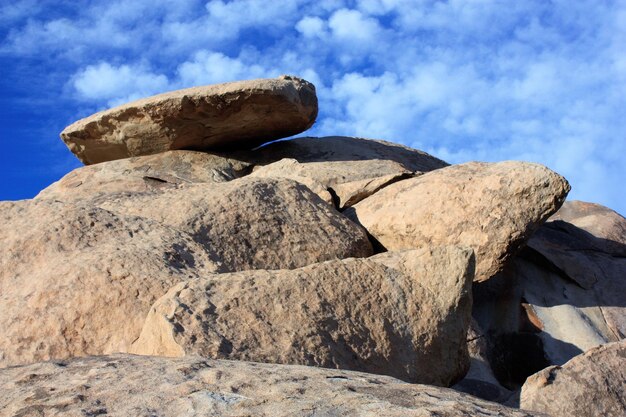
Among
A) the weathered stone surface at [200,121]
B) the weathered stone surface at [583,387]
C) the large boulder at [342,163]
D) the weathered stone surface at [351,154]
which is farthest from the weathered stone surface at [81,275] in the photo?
the weathered stone surface at [351,154]

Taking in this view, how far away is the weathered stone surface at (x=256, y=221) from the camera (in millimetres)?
5020

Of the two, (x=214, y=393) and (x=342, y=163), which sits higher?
(x=342, y=163)

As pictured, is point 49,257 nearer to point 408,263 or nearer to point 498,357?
point 408,263

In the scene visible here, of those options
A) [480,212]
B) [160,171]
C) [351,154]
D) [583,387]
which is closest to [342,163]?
[351,154]

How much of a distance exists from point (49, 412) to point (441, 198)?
144 inches

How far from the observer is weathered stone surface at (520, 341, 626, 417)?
367 cm

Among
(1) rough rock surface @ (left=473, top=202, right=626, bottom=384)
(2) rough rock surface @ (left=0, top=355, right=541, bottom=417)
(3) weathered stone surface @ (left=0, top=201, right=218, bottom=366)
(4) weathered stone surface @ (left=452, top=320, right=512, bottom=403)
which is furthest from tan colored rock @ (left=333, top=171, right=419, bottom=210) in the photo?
(2) rough rock surface @ (left=0, top=355, right=541, bottom=417)

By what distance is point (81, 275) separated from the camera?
14.1ft

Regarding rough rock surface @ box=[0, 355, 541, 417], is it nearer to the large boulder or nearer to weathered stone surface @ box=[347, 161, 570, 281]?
weathered stone surface @ box=[347, 161, 570, 281]

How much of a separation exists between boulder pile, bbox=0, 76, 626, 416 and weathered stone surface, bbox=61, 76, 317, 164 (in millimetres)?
36

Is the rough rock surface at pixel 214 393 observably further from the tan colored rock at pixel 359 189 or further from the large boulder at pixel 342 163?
the tan colored rock at pixel 359 189

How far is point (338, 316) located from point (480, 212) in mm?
1982

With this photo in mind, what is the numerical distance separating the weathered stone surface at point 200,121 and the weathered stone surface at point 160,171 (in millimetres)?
131

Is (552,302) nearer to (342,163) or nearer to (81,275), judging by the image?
(342,163)
